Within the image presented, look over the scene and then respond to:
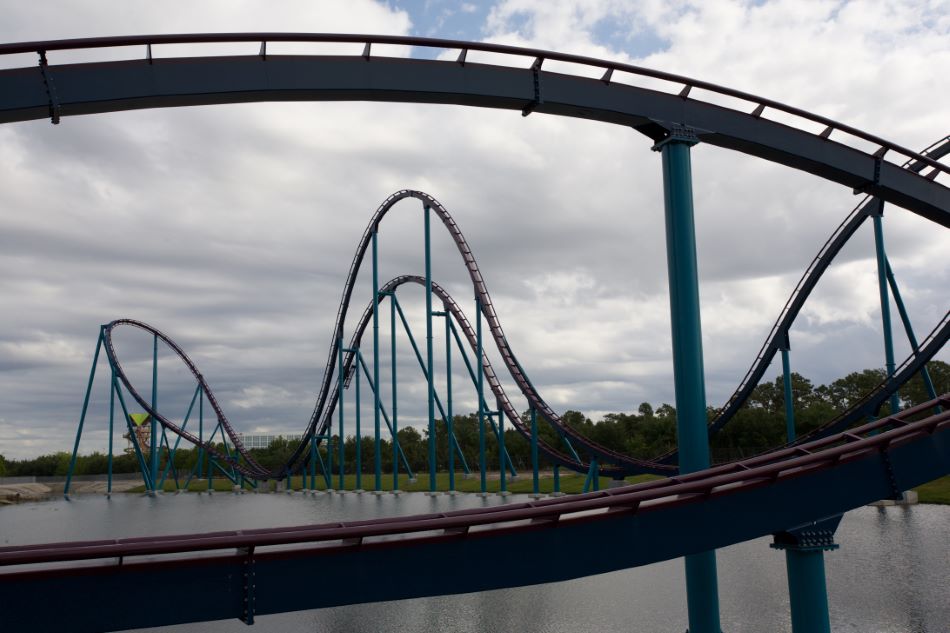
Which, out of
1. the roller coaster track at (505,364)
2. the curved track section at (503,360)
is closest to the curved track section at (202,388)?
the roller coaster track at (505,364)

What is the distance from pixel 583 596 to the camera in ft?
42.3

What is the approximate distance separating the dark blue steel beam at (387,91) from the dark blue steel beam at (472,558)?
13.5 ft

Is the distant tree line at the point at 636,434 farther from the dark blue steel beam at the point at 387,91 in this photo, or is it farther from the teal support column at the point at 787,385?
the dark blue steel beam at the point at 387,91

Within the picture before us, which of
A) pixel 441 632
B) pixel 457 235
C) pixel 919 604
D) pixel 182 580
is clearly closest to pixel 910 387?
pixel 457 235

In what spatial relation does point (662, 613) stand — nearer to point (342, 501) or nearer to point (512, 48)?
point (512, 48)

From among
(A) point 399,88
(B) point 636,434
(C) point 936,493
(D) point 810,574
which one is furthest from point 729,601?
(B) point 636,434

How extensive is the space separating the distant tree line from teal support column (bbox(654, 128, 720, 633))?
3132cm

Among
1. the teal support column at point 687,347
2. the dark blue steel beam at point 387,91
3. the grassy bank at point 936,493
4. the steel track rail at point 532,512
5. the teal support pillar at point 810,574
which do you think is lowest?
the grassy bank at point 936,493

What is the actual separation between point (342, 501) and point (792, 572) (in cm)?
2899

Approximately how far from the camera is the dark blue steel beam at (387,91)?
721cm

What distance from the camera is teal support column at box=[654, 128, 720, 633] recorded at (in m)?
7.54

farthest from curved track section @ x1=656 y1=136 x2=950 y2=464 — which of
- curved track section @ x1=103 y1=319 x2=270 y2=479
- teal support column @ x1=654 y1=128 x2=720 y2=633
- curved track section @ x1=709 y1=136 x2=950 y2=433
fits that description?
curved track section @ x1=103 y1=319 x2=270 y2=479

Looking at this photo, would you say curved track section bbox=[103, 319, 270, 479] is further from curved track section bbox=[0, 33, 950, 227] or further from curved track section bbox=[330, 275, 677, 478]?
curved track section bbox=[0, 33, 950, 227]

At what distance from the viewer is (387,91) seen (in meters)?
8.15
